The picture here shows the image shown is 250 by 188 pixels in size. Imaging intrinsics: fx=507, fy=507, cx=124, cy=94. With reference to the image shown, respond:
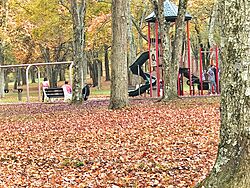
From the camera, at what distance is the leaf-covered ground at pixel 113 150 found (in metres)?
7.64

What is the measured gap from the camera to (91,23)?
4012 centimetres

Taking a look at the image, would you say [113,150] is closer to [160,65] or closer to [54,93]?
[160,65]

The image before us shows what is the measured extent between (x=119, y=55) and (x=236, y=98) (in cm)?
1341

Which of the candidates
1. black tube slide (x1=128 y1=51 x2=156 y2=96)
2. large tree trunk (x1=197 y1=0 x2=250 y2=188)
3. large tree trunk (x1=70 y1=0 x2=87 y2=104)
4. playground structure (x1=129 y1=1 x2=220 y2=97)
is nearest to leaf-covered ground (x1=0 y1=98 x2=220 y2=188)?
large tree trunk (x1=197 y1=0 x2=250 y2=188)

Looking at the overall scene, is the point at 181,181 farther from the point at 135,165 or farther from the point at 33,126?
the point at 33,126

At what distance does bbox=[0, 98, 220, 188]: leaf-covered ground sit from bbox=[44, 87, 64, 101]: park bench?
1250 centimetres

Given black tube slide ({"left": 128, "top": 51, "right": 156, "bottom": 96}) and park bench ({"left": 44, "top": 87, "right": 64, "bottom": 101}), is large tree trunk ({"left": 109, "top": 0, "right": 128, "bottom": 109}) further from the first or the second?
park bench ({"left": 44, "top": 87, "right": 64, "bottom": 101})

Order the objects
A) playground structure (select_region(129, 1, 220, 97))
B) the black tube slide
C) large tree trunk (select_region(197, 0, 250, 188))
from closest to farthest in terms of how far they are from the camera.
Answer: large tree trunk (select_region(197, 0, 250, 188))
playground structure (select_region(129, 1, 220, 97))
the black tube slide

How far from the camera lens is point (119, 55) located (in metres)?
18.1

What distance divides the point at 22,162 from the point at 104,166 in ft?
6.84

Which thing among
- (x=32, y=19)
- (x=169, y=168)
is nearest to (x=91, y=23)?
(x=32, y=19)

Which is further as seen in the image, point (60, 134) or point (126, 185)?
point (60, 134)

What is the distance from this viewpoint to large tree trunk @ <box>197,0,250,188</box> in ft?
15.8

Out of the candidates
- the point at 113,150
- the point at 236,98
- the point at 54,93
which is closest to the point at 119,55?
the point at 113,150
